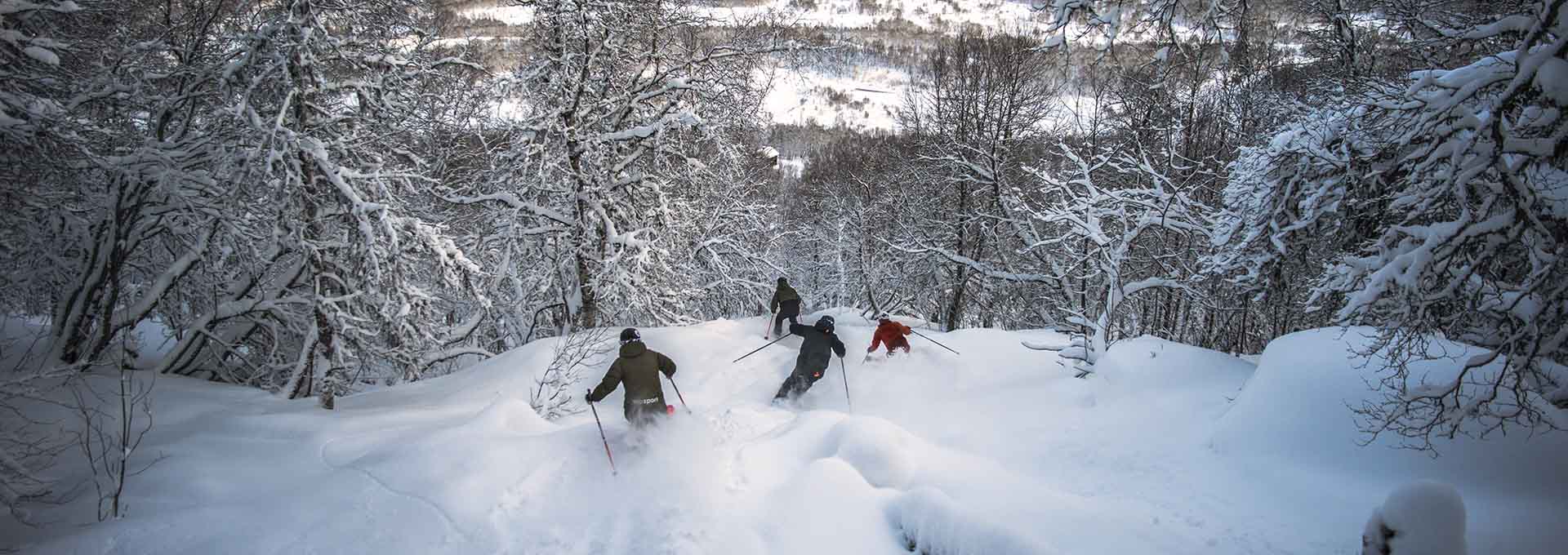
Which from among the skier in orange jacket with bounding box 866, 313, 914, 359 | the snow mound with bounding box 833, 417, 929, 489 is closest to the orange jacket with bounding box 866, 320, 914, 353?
the skier in orange jacket with bounding box 866, 313, 914, 359

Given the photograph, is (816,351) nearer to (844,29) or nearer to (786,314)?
(786,314)

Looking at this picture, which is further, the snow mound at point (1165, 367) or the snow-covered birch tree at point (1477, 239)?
the snow mound at point (1165, 367)

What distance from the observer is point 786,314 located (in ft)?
34.8

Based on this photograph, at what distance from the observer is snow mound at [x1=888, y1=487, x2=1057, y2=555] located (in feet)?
11.3

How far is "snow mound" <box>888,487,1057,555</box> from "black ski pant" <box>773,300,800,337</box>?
6393 millimetres

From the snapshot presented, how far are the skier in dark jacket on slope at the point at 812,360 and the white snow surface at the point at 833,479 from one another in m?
1.58

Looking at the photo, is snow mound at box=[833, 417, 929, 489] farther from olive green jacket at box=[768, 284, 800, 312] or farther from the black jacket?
olive green jacket at box=[768, 284, 800, 312]

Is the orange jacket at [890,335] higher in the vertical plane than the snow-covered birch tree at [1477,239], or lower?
lower

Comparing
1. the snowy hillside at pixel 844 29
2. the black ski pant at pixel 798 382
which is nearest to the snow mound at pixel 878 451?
the black ski pant at pixel 798 382

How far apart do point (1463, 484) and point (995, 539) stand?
299 cm

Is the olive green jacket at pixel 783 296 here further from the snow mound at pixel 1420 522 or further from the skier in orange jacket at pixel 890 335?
the snow mound at pixel 1420 522

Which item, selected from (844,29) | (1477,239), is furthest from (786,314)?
(1477,239)

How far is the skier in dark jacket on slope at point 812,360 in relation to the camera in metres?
8.23

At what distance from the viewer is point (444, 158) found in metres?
11.8
